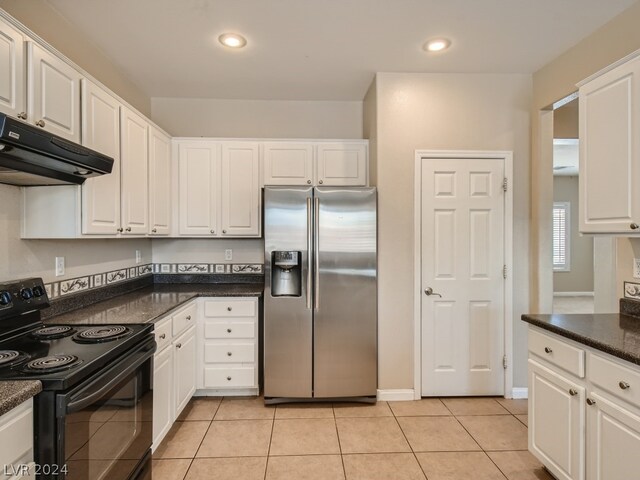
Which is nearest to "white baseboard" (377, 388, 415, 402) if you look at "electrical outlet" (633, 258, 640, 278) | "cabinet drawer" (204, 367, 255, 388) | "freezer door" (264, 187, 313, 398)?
"freezer door" (264, 187, 313, 398)

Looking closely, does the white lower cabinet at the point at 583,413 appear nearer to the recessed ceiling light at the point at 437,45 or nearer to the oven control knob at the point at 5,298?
the recessed ceiling light at the point at 437,45

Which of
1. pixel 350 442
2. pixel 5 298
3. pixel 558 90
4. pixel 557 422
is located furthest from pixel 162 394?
pixel 558 90

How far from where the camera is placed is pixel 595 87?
1840 mm

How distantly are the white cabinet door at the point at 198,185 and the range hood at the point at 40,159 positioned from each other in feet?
4.14

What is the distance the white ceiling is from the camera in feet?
6.63

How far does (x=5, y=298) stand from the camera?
1574 mm

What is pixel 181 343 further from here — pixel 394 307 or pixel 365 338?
pixel 394 307

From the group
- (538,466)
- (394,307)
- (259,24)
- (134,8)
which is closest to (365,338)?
(394,307)

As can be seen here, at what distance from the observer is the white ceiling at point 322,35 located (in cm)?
202

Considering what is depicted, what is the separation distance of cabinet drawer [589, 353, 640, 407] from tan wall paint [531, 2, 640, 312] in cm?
89

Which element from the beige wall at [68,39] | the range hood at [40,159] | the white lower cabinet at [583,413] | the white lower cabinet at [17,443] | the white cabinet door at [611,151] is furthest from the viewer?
the beige wall at [68,39]

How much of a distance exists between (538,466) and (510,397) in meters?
0.90

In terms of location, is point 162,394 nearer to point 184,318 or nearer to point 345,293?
point 184,318

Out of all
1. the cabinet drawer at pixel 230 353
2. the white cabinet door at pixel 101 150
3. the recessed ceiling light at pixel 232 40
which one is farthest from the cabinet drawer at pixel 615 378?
the recessed ceiling light at pixel 232 40
